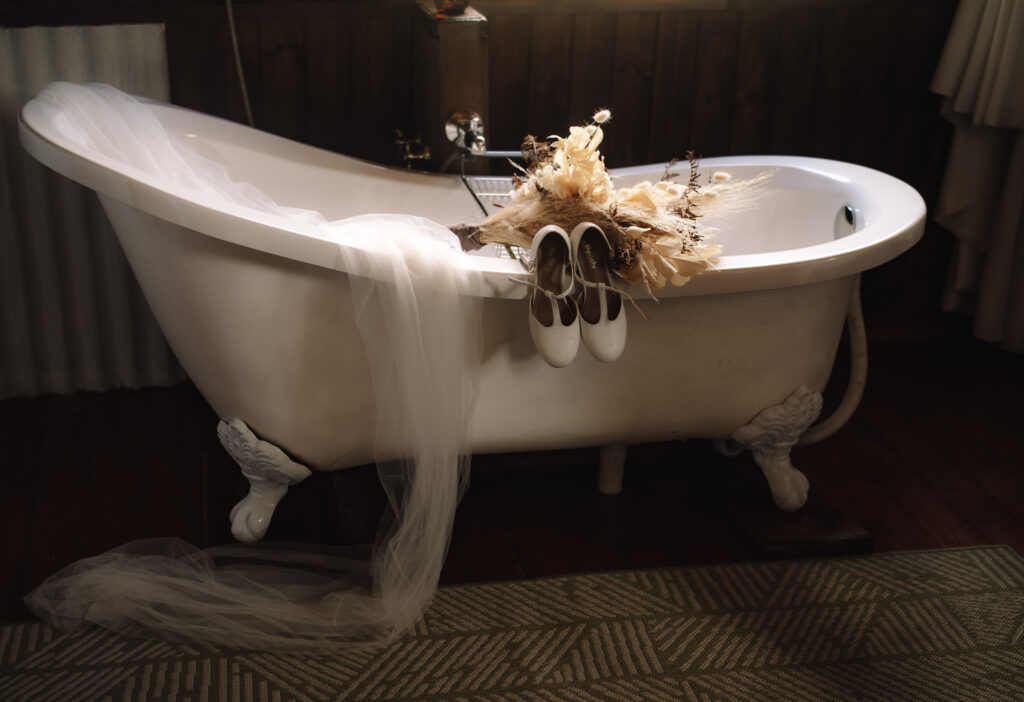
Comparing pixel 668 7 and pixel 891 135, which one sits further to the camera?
pixel 891 135

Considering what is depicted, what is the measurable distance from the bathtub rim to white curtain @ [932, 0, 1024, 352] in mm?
791

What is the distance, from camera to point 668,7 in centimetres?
257

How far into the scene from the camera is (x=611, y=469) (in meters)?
2.17

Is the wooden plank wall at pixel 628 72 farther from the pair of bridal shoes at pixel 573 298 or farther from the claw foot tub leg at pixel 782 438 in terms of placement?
the claw foot tub leg at pixel 782 438

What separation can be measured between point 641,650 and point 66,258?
1681mm

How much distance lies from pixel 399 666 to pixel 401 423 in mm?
407

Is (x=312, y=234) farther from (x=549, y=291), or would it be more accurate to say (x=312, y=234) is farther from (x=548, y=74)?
(x=548, y=74)

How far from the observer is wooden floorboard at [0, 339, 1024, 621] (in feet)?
6.50

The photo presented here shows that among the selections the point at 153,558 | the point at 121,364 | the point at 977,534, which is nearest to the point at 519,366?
the point at 153,558

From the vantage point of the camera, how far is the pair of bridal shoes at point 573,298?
1.57m

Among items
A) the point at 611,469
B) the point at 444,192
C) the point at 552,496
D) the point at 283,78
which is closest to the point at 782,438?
the point at 611,469

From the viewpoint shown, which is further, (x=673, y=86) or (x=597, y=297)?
(x=673, y=86)

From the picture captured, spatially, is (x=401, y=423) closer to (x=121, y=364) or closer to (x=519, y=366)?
(x=519, y=366)

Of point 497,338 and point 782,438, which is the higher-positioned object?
point 497,338
